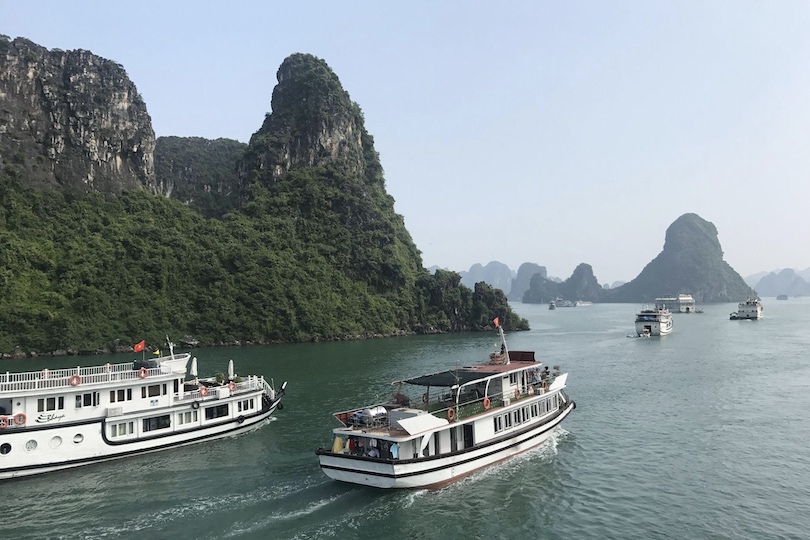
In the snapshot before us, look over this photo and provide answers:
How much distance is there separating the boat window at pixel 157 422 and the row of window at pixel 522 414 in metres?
19.3

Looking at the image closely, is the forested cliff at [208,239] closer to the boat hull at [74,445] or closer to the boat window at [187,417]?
the boat window at [187,417]

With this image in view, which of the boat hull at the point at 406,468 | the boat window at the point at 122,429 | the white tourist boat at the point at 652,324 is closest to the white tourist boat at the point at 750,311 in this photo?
the white tourist boat at the point at 652,324

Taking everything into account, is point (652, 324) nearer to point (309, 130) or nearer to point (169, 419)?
point (169, 419)

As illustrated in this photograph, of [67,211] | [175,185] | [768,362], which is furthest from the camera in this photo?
[175,185]

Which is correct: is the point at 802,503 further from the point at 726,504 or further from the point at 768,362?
the point at 768,362

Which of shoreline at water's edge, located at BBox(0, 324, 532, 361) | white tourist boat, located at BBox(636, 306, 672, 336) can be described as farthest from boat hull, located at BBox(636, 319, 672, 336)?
shoreline at water's edge, located at BBox(0, 324, 532, 361)

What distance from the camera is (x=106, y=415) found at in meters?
28.8

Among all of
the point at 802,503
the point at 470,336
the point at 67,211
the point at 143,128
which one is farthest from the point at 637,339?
the point at 143,128

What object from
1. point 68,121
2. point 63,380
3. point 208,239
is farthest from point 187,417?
point 68,121

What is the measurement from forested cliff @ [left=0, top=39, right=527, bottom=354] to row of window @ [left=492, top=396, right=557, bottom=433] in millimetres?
74439

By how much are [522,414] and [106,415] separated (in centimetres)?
2341

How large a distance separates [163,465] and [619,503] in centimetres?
2340

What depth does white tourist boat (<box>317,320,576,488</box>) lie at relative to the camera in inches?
926

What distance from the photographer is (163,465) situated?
28.2 metres
